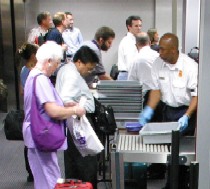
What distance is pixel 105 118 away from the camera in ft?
9.91

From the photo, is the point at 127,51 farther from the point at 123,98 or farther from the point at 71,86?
the point at 71,86

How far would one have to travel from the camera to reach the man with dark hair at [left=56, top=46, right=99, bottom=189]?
2826 mm

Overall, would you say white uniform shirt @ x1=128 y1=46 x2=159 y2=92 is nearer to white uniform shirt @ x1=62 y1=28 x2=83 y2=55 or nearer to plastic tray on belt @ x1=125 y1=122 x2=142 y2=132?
plastic tray on belt @ x1=125 y1=122 x2=142 y2=132

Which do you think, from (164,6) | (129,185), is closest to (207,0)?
(129,185)

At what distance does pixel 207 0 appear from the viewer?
6.52 feet

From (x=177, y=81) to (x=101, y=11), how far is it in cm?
502

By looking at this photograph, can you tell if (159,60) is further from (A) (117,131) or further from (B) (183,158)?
(B) (183,158)

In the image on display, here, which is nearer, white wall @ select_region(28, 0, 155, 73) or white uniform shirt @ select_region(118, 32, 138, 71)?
white uniform shirt @ select_region(118, 32, 138, 71)

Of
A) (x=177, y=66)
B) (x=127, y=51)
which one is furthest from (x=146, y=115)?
(x=127, y=51)

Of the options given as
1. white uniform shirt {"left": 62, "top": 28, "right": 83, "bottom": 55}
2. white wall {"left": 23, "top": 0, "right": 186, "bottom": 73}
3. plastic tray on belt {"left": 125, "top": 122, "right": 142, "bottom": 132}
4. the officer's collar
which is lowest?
plastic tray on belt {"left": 125, "top": 122, "right": 142, "bottom": 132}

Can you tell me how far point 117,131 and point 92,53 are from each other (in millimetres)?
585

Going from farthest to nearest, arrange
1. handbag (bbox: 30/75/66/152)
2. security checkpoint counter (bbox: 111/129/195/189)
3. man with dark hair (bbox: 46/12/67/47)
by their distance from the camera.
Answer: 1. man with dark hair (bbox: 46/12/67/47)
2. handbag (bbox: 30/75/66/152)
3. security checkpoint counter (bbox: 111/129/195/189)

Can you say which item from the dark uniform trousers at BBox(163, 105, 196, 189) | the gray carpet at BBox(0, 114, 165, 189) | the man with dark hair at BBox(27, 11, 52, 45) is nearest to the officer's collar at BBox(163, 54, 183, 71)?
the dark uniform trousers at BBox(163, 105, 196, 189)

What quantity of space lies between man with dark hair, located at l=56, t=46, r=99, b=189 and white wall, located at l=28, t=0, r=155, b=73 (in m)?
4.99
